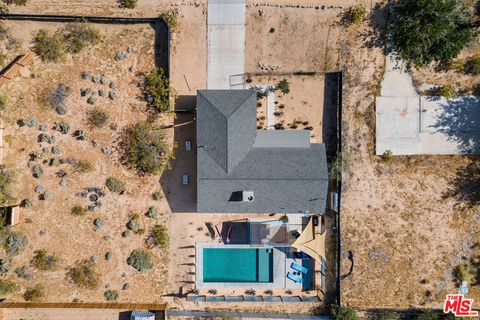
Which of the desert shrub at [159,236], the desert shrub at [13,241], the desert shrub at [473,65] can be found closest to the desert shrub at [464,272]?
the desert shrub at [473,65]

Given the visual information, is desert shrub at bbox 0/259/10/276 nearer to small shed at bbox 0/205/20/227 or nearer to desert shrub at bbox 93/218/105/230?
small shed at bbox 0/205/20/227

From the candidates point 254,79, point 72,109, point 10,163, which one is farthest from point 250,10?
point 10,163

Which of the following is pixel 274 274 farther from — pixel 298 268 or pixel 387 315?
pixel 387 315

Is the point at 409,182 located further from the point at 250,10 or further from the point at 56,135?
the point at 56,135

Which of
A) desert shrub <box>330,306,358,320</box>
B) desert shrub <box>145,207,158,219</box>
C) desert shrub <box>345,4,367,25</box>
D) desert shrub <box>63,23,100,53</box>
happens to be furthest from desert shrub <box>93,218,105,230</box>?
desert shrub <box>345,4,367,25</box>

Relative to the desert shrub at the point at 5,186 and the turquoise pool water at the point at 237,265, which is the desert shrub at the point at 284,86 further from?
the desert shrub at the point at 5,186
